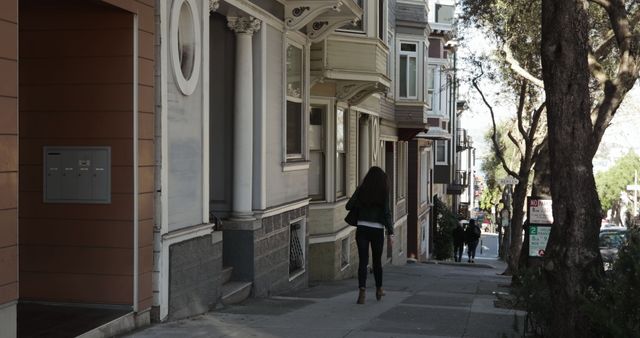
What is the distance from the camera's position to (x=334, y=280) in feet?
50.6

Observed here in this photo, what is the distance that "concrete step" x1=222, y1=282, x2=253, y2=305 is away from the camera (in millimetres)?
9008

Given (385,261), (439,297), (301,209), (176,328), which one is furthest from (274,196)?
(385,261)

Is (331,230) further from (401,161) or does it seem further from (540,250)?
(401,161)

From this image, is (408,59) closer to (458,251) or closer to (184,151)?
(458,251)

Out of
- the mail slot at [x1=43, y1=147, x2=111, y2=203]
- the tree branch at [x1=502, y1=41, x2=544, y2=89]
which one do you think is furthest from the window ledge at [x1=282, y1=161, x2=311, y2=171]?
the tree branch at [x1=502, y1=41, x2=544, y2=89]

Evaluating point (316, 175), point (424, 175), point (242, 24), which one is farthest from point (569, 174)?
point (424, 175)

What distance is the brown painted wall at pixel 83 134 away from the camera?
22.3 feet

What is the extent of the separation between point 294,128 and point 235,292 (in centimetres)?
369

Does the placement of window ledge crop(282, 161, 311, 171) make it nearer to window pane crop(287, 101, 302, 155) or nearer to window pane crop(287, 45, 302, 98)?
window pane crop(287, 101, 302, 155)

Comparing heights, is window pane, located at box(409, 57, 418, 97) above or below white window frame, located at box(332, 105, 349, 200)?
above

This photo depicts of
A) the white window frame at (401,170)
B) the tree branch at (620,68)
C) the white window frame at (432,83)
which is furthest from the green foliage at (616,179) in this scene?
the tree branch at (620,68)

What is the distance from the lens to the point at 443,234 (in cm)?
4006

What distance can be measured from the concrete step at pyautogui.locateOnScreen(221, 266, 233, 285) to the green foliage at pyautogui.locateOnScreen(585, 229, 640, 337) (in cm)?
472

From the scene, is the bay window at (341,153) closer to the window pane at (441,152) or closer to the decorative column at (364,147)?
the decorative column at (364,147)
